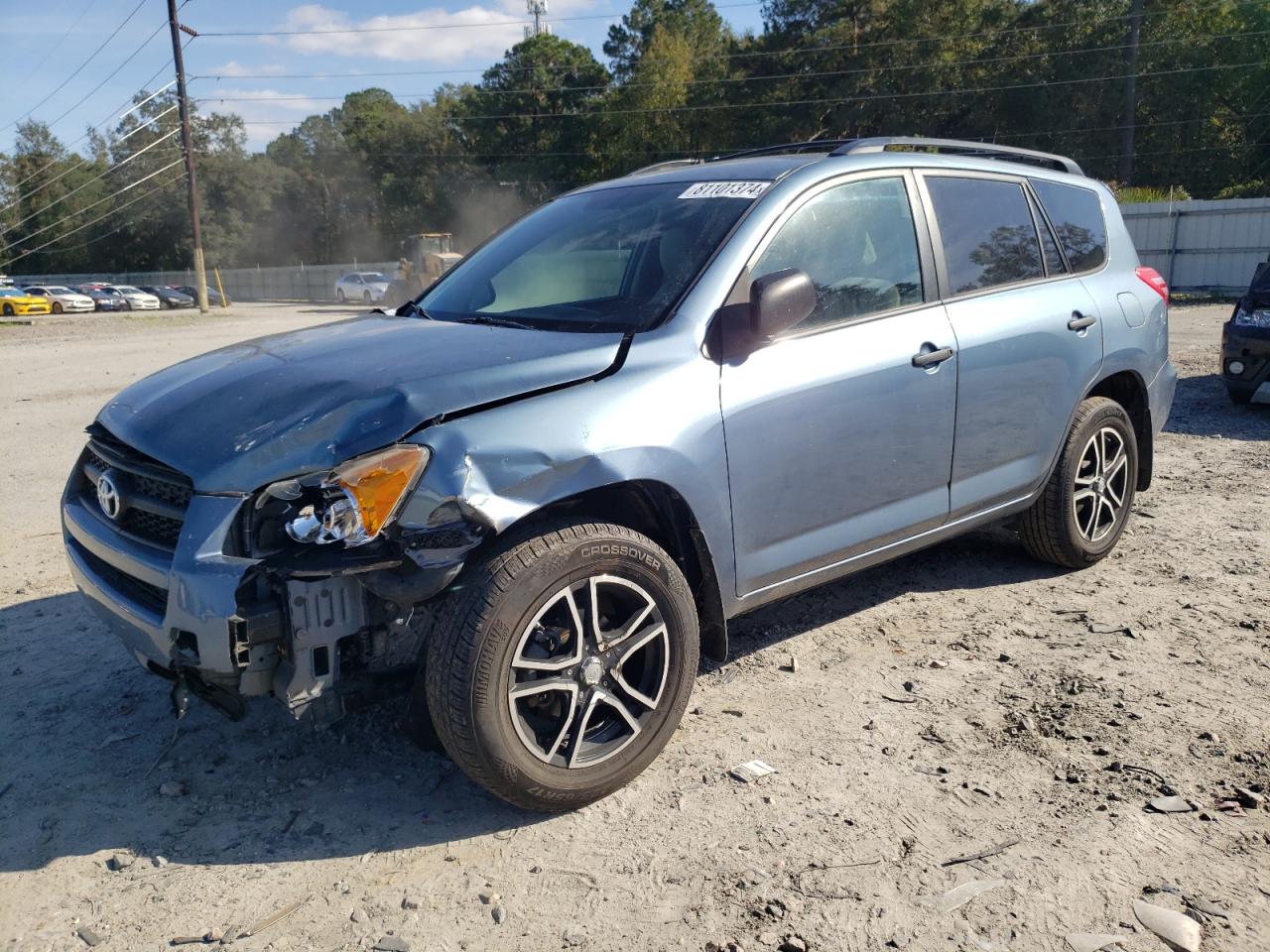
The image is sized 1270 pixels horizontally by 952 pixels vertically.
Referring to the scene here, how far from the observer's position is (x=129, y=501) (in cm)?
305

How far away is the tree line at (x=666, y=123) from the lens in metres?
45.5

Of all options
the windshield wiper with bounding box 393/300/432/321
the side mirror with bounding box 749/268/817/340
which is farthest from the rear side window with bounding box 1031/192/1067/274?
the windshield wiper with bounding box 393/300/432/321

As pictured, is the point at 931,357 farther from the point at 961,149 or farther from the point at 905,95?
the point at 905,95

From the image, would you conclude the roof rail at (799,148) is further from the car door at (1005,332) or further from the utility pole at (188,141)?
the utility pole at (188,141)

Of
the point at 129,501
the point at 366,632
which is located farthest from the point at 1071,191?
the point at 129,501

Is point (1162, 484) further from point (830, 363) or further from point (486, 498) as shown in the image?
point (486, 498)

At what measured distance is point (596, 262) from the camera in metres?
3.90

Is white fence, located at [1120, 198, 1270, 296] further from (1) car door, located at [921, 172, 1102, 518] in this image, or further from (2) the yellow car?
(2) the yellow car

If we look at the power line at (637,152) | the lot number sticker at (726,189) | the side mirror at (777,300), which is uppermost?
the power line at (637,152)

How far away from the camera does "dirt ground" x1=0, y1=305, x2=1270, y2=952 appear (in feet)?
8.34

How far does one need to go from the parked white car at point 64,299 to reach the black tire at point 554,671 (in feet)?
161

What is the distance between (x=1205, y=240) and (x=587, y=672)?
2800 cm

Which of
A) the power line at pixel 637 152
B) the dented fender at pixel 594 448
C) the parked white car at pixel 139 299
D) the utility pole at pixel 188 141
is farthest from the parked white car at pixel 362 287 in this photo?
the dented fender at pixel 594 448

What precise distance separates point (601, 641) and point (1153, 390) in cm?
359
